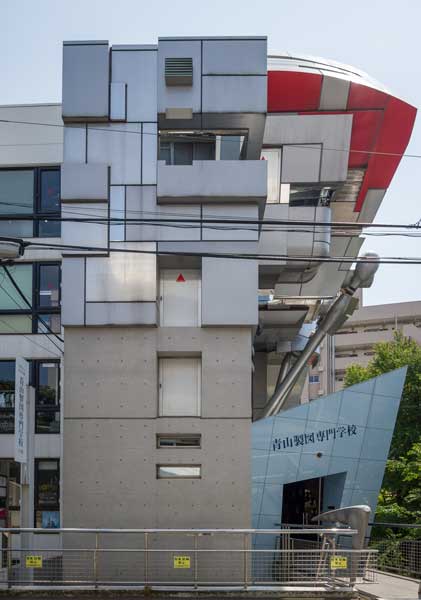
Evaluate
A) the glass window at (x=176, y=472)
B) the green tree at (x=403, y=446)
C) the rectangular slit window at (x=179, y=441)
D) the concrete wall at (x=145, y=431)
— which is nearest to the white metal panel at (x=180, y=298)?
the concrete wall at (x=145, y=431)

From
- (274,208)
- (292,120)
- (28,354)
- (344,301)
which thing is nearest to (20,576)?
(28,354)

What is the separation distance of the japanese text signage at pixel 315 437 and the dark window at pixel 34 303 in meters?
8.81

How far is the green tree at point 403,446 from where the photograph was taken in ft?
140

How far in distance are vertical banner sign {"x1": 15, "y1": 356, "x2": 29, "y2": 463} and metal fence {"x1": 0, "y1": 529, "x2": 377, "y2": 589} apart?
158cm

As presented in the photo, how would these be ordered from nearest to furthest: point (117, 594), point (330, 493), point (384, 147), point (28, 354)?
1. point (117, 594)
2. point (28, 354)
3. point (384, 147)
4. point (330, 493)

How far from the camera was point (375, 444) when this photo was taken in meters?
31.7

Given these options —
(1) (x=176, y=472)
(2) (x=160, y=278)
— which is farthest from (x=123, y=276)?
(1) (x=176, y=472)

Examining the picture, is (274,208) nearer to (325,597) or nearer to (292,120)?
(292,120)

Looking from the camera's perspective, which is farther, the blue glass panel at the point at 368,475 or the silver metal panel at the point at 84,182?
the blue glass panel at the point at 368,475

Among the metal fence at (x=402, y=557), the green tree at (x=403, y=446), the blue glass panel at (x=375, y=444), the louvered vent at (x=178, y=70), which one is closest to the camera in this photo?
the louvered vent at (x=178, y=70)

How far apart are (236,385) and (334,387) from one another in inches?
3494

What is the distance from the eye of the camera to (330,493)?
106 feet

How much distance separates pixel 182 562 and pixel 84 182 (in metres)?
8.82

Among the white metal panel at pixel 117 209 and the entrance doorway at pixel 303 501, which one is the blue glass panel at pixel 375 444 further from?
the white metal panel at pixel 117 209
